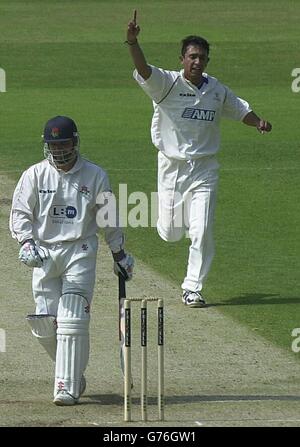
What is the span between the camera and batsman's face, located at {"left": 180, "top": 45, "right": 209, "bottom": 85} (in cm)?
1290

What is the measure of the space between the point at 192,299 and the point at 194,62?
2066mm

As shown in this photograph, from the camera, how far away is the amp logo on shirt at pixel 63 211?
393 inches

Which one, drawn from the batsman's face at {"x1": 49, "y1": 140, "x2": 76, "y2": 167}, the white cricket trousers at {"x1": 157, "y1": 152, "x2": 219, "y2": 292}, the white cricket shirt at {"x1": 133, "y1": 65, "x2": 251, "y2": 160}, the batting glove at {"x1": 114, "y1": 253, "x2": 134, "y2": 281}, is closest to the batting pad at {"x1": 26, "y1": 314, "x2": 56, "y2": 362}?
the batting glove at {"x1": 114, "y1": 253, "x2": 134, "y2": 281}

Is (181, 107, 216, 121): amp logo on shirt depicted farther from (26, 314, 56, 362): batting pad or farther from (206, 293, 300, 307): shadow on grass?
(26, 314, 56, 362): batting pad

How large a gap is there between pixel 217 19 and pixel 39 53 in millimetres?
8944

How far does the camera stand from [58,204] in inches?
394

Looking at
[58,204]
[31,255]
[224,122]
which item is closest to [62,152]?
[58,204]

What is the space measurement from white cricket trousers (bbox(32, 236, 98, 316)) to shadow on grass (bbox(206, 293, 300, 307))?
3179 mm

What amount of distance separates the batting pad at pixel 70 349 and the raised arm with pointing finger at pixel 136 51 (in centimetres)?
324

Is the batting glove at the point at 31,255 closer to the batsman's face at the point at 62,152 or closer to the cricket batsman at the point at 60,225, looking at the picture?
the cricket batsman at the point at 60,225

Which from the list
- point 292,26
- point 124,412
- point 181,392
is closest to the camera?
point 124,412

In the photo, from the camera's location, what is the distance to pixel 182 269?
14.5 meters
